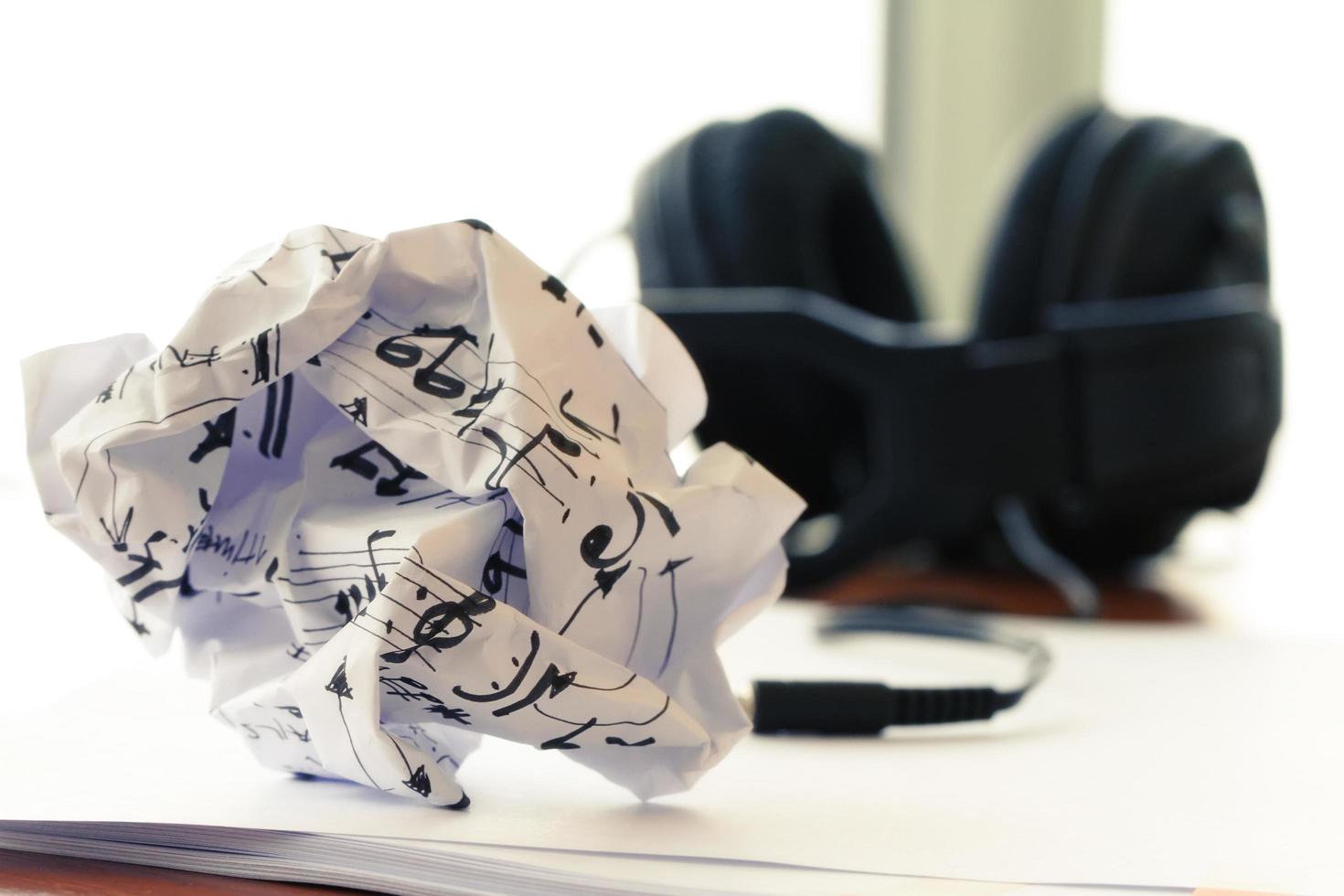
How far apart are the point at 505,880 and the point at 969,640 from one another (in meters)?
0.28

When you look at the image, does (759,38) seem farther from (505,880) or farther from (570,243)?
(505,880)

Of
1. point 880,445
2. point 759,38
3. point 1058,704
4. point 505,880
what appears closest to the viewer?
point 505,880

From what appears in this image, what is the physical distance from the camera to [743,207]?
0.53 m

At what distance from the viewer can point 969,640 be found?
1.49ft

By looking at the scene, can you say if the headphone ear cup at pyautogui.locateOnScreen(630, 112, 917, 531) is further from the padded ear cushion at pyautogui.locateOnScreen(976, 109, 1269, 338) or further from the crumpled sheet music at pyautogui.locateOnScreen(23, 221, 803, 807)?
the crumpled sheet music at pyautogui.locateOnScreen(23, 221, 803, 807)

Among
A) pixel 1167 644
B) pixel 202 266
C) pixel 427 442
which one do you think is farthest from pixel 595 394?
pixel 202 266

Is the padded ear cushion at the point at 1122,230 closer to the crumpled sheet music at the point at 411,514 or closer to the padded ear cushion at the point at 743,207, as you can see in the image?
the padded ear cushion at the point at 743,207

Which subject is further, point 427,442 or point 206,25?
point 206,25

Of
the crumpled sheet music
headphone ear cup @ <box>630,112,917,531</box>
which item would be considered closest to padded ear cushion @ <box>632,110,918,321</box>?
headphone ear cup @ <box>630,112,917,531</box>

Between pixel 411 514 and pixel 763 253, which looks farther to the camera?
pixel 763 253

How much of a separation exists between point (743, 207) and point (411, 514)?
1.12 feet

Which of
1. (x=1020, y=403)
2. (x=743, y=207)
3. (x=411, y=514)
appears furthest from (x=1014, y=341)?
(x=411, y=514)

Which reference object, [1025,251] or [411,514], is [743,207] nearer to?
[1025,251]

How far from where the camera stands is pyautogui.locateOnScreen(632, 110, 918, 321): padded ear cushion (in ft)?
1.75
